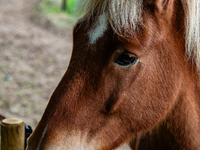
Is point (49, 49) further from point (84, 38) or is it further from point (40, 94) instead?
point (84, 38)

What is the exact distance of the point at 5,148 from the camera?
5.29ft

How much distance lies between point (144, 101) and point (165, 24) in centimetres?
43

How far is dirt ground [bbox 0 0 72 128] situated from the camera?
429 centimetres

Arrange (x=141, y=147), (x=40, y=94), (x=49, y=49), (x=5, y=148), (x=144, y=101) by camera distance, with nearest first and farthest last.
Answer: (x=144, y=101) < (x=5, y=148) < (x=141, y=147) < (x=40, y=94) < (x=49, y=49)

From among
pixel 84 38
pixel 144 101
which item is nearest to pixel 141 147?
pixel 144 101

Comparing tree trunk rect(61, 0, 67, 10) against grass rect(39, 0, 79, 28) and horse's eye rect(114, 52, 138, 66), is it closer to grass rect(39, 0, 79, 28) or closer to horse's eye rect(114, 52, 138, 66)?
grass rect(39, 0, 79, 28)

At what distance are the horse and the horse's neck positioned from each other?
73mm

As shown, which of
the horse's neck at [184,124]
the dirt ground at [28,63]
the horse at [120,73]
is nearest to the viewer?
the horse at [120,73]

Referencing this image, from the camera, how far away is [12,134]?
1.57 metres

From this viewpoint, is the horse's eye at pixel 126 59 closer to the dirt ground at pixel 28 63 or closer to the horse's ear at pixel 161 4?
the horse's ear at pixel 161 4

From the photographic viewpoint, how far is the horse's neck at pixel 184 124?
4.82 feet

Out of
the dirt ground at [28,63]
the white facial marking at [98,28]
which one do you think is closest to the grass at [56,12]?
the dirt ground at [28,63]

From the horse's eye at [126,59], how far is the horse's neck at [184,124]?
1.28ft

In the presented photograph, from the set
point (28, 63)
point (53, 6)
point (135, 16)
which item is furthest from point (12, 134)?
point (53, 6)
